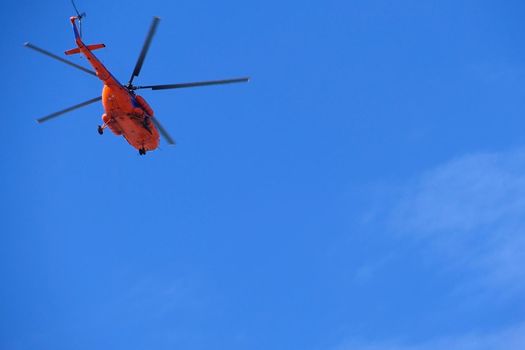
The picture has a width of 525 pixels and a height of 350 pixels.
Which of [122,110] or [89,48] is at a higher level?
[89,48]

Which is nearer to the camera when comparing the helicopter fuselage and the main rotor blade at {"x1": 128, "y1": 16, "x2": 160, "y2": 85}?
the main rotor blade at {"x1": 128, "y1": 16, "x2": 160, "y2": 85}

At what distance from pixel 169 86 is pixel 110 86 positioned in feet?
9.36

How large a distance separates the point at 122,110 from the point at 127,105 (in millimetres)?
339

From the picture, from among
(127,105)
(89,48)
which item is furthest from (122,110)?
(89,48)

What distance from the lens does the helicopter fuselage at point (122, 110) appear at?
3375 centimetres

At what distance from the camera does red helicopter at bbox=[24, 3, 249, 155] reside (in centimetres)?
3344

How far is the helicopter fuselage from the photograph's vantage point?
3375 centimetres

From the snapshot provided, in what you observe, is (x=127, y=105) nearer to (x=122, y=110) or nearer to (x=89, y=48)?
(x=122, y=110)

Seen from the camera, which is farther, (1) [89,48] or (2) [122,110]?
(2) [122,110]

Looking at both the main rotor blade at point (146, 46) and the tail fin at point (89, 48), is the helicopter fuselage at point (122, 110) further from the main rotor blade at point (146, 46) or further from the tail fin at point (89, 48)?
the main rotor blade at point (146, 46)

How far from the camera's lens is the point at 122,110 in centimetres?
3488

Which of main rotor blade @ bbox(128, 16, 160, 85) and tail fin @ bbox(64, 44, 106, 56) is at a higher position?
tail fin @ bbox(64, 44, 106, 56)

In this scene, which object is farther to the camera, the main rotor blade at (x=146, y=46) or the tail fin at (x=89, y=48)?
the tail fin at (x=89, y=48)

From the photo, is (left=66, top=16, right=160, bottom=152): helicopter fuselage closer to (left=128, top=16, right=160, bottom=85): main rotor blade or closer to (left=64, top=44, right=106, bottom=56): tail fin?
(left=64, top=44, right=106, bottom=56): tail fin
